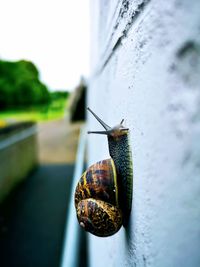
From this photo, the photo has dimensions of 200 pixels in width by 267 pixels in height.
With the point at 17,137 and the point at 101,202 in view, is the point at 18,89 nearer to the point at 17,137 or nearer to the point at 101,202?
the point at 17,137

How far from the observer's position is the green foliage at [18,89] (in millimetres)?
29431

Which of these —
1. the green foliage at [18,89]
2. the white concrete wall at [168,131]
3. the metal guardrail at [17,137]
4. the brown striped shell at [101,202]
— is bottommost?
the green foliage at [18,89]

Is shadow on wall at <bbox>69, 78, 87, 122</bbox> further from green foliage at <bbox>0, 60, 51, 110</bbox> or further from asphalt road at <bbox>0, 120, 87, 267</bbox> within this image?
green foliage at <bbox>0, 60, 51, 110</bbox>

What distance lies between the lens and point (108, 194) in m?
0.63

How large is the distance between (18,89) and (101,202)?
31.1 meters

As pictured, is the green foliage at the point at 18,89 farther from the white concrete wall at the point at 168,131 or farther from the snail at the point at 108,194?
the white concrete wall at the point at 168,131

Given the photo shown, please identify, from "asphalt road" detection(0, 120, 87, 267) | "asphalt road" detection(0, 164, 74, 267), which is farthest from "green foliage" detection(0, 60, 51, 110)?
"asphalt road" detection(0, 164, 74, 267)

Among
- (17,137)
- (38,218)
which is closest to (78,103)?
(17,137)

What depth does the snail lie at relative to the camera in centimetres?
62

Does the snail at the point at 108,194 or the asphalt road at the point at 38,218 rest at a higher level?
the snail at the point at 108,194

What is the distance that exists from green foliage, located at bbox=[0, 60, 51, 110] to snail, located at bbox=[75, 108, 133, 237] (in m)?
29.8

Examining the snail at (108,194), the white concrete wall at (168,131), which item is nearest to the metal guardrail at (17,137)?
the snail at (108,194)

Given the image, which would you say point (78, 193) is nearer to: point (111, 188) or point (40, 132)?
point (111, 188)

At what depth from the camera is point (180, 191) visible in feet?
1.20
